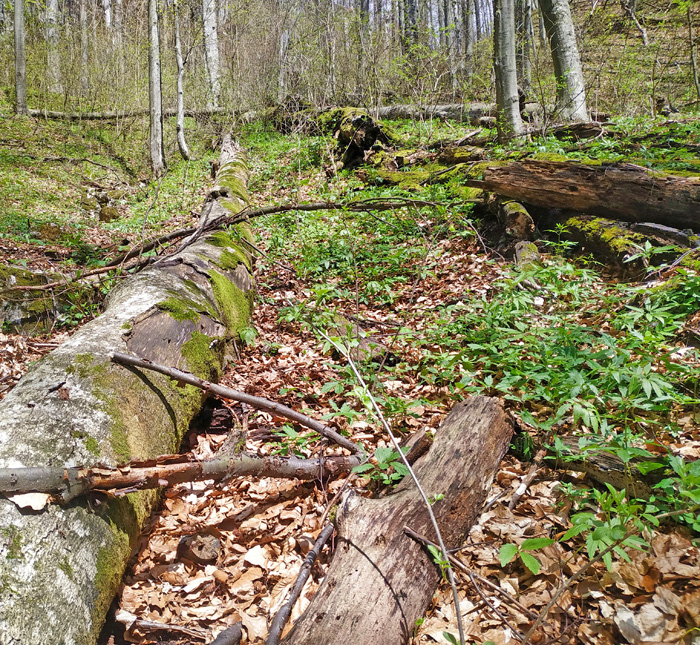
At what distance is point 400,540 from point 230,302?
2.62 meters

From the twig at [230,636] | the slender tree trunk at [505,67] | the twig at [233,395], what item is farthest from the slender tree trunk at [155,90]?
the twig at [230,636]

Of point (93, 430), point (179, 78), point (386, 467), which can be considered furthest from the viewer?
point (179, 78)

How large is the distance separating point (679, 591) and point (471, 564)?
73cm

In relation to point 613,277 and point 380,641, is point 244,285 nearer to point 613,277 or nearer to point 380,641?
point 380,641

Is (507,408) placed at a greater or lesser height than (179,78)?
lesser

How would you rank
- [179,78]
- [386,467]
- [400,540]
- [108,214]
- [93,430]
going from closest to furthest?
[400,540], [93,430], [386,467], [108,214], [179,78]

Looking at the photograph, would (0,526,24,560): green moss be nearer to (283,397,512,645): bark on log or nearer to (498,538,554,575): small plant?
(283,397,512,645): bark on log

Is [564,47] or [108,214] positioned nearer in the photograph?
[564,47]

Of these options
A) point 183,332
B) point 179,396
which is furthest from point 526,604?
point 183,332

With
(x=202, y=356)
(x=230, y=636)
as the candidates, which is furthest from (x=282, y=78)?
(x=230, y=636)

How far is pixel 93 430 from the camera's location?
179 centimetres

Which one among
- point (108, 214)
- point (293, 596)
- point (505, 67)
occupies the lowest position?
point (293, 596)

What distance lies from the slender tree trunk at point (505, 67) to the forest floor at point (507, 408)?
2020mm

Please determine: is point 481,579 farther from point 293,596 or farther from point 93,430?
point 93,430
